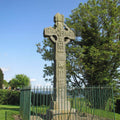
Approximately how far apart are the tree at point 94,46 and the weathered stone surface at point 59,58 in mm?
5251

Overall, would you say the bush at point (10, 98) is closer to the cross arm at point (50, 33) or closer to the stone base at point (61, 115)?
the cross arm at point (50, 33)

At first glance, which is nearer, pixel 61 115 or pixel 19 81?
pixel 61 115

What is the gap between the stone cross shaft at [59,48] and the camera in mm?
7214

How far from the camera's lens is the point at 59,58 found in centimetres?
765

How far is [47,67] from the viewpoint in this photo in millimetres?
15180

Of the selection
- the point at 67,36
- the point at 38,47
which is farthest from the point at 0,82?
the point at 67,36

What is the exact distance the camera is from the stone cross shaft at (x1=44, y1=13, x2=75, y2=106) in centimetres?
721

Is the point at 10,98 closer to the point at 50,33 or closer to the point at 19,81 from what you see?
the point at 50,33

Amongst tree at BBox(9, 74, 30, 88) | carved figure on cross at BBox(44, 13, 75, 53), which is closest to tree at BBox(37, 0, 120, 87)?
carved figure on cross at BBox(44, 13, 75, 53)

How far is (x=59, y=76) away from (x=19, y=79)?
69466 millimetres

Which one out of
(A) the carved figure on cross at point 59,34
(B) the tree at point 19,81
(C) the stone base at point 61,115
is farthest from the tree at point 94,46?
(B) the tree at point 19,81

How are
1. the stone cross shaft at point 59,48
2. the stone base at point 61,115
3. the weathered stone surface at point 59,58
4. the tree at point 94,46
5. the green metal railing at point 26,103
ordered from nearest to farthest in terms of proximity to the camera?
the green metal railing at point 26,103 < the stone base at point 61,115 < the weathered stone surface at point 59,58 < the stone cross shaft at point 59,48 < the tree at point 94,46

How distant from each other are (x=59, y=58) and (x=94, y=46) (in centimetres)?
749

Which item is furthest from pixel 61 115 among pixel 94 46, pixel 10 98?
pixel 10 98
